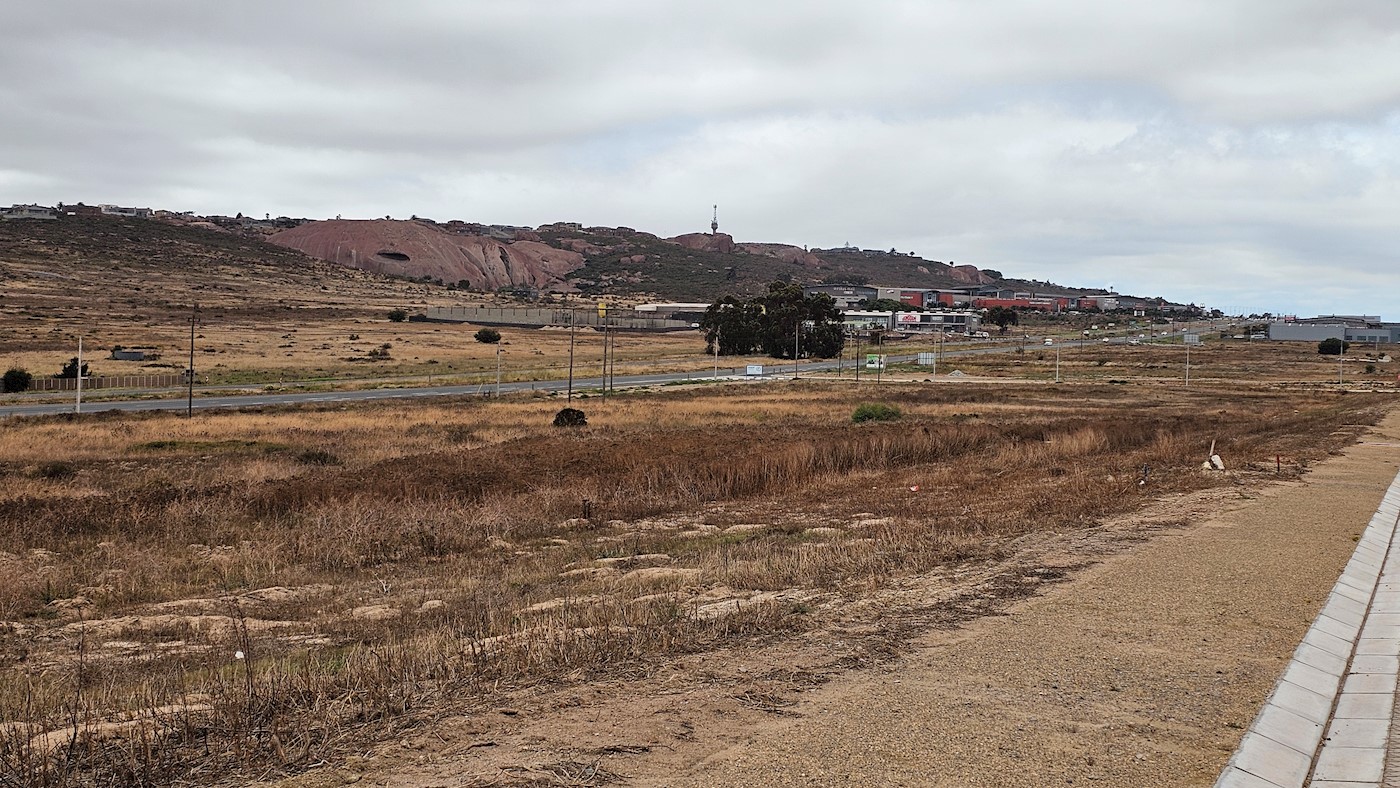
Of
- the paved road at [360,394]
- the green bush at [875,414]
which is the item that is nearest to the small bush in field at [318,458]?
the paved road at [360,394]

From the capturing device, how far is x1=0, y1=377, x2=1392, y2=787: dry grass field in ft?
26.3

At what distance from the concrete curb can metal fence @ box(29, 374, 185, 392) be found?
2588 inches

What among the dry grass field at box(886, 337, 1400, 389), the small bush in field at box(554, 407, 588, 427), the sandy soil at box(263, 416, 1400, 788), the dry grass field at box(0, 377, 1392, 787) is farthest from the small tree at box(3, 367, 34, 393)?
the dry grass field at box(886, 337, 1400, 389)

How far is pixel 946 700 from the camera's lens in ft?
26.4

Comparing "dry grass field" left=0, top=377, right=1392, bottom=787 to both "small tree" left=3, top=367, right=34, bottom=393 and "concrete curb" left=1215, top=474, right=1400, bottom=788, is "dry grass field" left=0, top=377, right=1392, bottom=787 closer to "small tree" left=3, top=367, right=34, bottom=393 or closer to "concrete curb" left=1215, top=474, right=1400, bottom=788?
"concrete curb" left=1215, top=474, right=1400, bottom=788

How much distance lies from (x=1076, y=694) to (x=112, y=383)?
224 feet

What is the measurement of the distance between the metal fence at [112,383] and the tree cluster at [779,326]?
216 ft

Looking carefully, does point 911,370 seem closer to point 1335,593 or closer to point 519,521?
point 519,521

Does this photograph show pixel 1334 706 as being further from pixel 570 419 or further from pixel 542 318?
pixel 542 318

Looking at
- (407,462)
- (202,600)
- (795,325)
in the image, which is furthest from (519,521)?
(795,325)

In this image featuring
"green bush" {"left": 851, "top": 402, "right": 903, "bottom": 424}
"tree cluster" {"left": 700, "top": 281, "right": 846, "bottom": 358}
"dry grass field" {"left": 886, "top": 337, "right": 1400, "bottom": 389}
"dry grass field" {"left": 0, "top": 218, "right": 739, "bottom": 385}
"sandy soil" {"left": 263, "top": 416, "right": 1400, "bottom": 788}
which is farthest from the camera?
"tree cluster" {"left": 700, "top": 281, "right": 846, "bottom": 358}

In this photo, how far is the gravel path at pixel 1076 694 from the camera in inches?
265

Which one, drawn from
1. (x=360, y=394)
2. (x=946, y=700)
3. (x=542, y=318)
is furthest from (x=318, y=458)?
(x=542, y=318)

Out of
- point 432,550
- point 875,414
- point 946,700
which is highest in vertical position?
point 946,700
